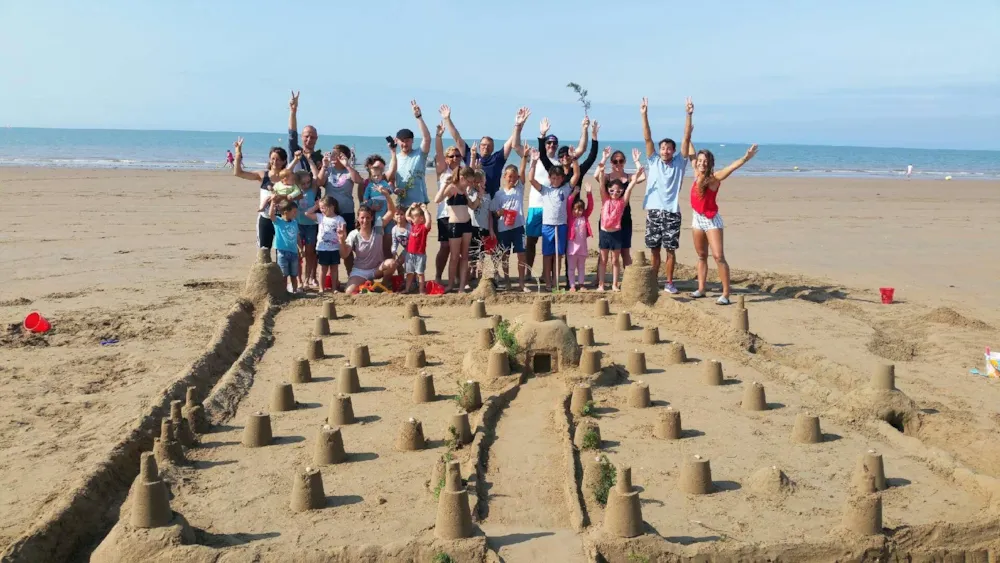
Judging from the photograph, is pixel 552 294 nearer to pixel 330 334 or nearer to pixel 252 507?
pixel 330 334

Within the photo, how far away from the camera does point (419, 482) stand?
5.72m

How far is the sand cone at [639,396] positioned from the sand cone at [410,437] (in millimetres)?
1789

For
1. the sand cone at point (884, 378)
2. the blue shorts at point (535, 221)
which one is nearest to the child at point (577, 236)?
the blue shorts at point (535, 221)

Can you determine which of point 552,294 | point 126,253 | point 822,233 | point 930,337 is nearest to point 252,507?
point 552,294

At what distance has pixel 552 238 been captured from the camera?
37.4 ft

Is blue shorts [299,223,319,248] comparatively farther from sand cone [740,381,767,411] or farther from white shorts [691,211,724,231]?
sand cone [740,381,767,411]

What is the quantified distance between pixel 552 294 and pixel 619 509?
6.06 m

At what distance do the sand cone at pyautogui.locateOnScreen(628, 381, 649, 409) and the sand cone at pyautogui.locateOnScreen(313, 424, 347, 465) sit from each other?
92.7 inches

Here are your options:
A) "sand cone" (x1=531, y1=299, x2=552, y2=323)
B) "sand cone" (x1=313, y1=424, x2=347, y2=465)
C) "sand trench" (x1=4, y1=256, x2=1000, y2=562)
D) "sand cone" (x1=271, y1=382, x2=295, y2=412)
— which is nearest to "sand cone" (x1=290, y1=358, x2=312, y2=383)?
"sand trench" (x1=4, y1=256, x2=1000, y2=562)

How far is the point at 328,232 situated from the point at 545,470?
20.2 ft

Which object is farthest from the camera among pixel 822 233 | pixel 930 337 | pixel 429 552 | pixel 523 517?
pixel 822 233

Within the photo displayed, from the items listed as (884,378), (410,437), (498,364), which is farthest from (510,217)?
(410,437)

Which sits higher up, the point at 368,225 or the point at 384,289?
the point at 368,225

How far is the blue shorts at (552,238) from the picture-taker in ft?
37.1
